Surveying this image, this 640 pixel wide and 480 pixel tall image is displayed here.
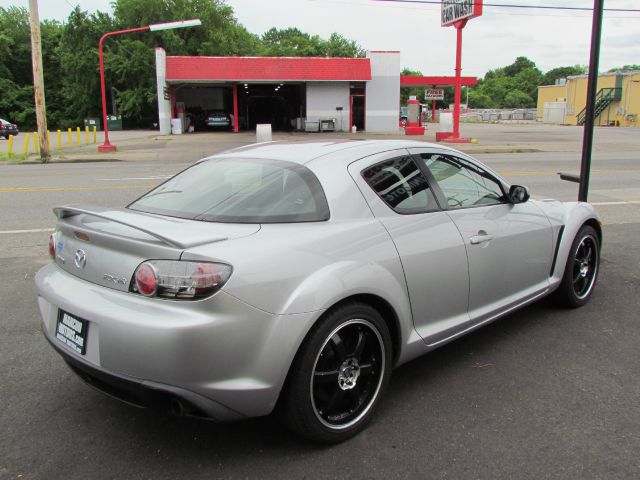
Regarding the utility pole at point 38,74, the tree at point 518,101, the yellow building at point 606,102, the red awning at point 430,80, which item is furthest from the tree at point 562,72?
the utility pole at point 38,74

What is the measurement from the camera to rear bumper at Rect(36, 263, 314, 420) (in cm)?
244

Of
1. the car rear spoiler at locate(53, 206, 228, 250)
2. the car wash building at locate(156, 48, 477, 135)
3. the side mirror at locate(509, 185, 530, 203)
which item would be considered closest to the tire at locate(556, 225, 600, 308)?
the side mirror at locate(509, 185, 530, 203)

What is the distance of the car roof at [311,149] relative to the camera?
3410 mm

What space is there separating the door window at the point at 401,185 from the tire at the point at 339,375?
2.47 ft

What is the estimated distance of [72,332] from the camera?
2797 millimetres

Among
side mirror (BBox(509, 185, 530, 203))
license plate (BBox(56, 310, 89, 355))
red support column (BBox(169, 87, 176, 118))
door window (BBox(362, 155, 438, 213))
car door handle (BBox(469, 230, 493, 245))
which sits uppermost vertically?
red support column (BBox(169, 87, 176, 118))

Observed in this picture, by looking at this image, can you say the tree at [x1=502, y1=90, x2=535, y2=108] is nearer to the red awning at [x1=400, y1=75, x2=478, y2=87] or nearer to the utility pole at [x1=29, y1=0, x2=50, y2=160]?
the red awning at [x1=400, y1=75, x2=478, y2=87]

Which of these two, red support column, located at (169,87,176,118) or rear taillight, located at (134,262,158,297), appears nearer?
rear taillight, located at (134,262,158,297)

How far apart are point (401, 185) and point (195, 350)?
1.70 metres

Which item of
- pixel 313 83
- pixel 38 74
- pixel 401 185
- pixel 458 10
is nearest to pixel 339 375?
pixel 401 185

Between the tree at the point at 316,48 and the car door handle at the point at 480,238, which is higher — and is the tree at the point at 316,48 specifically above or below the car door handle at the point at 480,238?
above

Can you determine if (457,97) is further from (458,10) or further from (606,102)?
(606,102)

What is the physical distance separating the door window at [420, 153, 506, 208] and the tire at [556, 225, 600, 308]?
1.02 m

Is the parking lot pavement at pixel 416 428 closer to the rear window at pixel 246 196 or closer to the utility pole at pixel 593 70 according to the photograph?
the rear window at pixel 246 196
